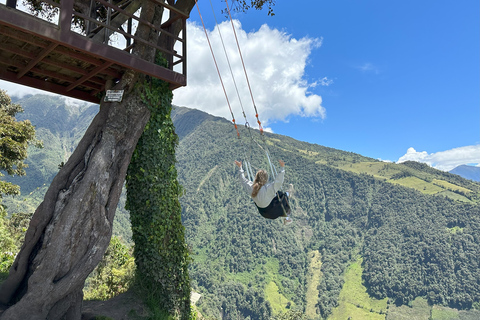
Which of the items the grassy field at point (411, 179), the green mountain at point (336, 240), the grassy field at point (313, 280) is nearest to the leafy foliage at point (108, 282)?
the green mountain at point (336, 240)

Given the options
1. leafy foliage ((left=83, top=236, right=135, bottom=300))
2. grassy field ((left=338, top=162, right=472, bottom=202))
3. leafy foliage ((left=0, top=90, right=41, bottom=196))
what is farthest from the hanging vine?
grassy field ((left=338, top=162, right=472, bottom=202))

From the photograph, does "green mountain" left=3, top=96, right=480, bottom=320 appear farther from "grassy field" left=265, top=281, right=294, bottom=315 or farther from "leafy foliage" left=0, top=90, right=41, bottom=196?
"leafy foliage" left=0, top=90, right=41, bottom=196

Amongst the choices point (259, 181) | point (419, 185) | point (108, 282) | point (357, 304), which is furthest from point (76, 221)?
point (419, 185)

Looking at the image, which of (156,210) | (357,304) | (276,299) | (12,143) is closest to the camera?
(156,210)

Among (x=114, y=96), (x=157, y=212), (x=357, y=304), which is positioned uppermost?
(x=114, y=96)

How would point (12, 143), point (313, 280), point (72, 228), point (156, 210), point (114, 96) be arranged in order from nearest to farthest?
1. point (72, 228)
2. point (114, 96)
3. point (156, 210)
4. point (12, 143)
5. point (313, 280)

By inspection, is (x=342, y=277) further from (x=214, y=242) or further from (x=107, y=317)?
(x=107, y=317)

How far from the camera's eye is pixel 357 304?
97062mm

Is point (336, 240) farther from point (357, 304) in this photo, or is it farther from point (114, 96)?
point (114, 96)

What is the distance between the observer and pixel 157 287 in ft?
20.4

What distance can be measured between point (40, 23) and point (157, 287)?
15.9ft

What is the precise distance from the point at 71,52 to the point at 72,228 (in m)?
2.73

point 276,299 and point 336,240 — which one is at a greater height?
point 336,240

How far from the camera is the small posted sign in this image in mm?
5781
